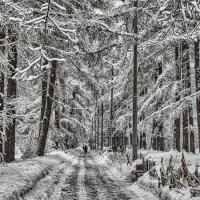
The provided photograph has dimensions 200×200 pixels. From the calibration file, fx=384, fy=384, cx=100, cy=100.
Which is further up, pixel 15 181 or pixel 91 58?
pixel 91 58

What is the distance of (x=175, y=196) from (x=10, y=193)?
3.97 metres

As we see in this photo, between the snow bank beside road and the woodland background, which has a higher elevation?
the woodland background

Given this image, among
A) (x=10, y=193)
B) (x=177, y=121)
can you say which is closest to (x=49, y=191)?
(x=10, y=193)

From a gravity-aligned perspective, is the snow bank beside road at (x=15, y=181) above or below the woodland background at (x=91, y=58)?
below

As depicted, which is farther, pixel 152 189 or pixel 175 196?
pixel 152 189

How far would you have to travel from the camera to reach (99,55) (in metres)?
12.4

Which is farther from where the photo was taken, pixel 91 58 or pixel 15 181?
pixel 91 58

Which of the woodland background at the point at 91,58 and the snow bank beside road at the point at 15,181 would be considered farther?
the snow bank beside road at the point at 15,181

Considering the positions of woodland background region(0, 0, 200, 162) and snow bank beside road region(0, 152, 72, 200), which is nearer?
woodland background region(0, 0, 200, 162)

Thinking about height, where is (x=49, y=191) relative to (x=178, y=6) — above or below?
below

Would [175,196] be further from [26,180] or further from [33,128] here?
[33,128]

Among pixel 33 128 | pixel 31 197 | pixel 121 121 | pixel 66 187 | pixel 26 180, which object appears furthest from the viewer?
pixel 121 121

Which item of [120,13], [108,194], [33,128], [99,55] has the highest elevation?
[120,13]

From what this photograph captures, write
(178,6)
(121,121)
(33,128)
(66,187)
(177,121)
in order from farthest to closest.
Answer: (121,121) → (33,128) → (177,121) → (66,187) → (178,6)
